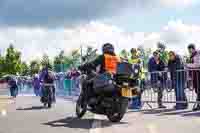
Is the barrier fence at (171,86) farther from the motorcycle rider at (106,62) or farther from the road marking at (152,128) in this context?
the road marking at (152,128)

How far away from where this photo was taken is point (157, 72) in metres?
16.8

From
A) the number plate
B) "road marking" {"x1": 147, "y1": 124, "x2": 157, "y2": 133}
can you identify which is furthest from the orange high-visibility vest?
"road marking" {"x1": 147, "y1": 124, "x2": 157, "y2": 133}

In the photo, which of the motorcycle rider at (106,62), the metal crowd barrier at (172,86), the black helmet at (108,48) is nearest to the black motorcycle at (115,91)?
the motorcycle rider at (106,62)

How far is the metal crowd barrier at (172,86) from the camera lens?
15.3 metres

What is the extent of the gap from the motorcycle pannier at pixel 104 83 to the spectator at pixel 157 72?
4180 millimetres

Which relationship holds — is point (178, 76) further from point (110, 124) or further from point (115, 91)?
point (110, 124)

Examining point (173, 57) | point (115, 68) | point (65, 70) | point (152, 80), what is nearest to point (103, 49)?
point (115, 68)

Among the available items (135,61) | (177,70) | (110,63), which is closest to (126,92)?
(110,63)

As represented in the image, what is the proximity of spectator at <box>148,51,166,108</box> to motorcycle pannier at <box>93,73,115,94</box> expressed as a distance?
4.18 meters

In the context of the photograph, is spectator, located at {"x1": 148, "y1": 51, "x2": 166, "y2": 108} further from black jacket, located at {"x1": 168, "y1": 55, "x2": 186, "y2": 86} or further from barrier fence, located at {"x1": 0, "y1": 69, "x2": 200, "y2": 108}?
black jacket, located at {"x1": 168, "y1": 55, "x2": 186, "y2": 86}

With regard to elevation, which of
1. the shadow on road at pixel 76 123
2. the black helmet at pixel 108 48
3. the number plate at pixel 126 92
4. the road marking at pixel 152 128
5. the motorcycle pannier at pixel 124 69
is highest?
the black helmet at pixel 108 48

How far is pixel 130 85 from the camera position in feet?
41.1

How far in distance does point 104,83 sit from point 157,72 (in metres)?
4.61

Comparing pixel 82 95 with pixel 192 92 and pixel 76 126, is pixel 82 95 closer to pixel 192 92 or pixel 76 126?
pixel 76 126
